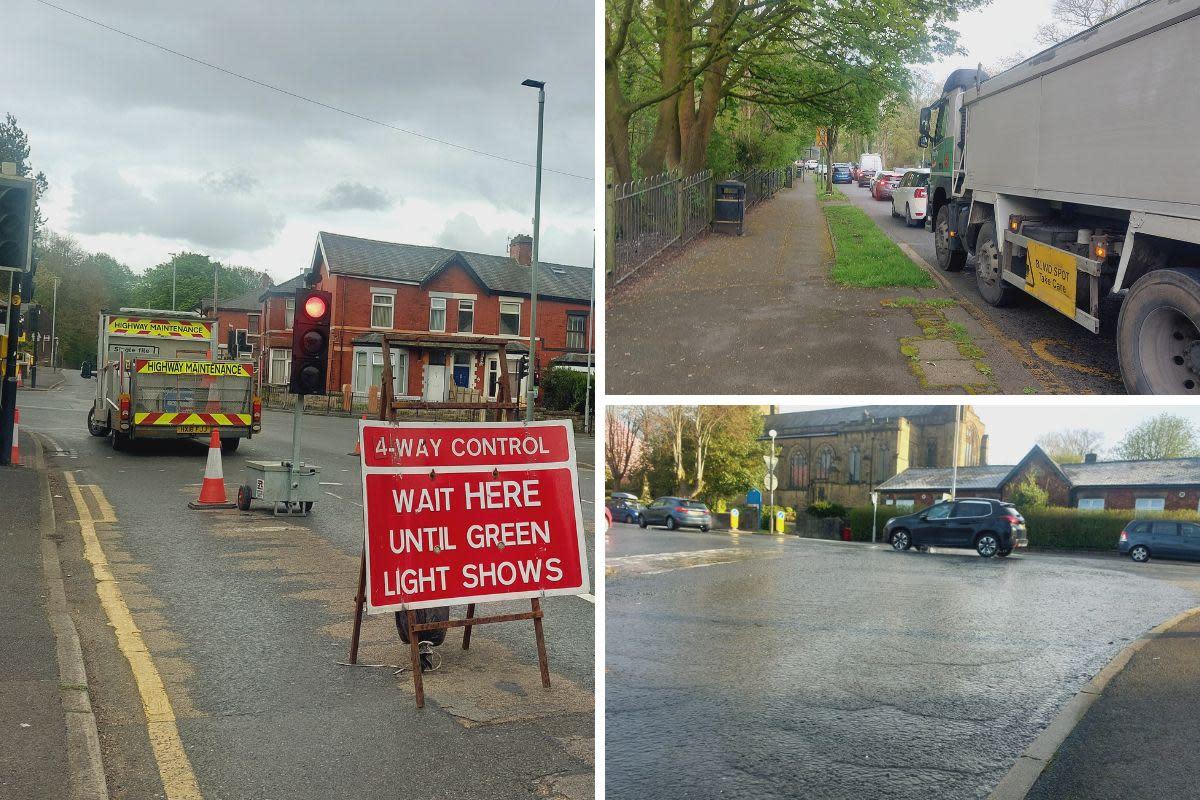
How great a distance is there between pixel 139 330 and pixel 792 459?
22149 mm

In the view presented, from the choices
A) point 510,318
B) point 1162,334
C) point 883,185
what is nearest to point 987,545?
point 1162,334

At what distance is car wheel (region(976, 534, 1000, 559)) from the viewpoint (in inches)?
84.7

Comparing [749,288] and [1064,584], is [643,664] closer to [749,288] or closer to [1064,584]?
[1064,584]

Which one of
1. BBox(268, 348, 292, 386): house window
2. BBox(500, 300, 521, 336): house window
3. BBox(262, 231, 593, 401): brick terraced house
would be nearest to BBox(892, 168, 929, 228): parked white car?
BBox(262, 231, 593, 401): brick terraced house

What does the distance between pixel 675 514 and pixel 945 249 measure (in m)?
8.54

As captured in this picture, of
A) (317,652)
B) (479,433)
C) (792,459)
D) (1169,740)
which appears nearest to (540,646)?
(479,433)

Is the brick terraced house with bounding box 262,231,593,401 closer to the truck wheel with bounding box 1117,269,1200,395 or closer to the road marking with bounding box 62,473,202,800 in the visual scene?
the road marking with bounding box 62,473,202,800

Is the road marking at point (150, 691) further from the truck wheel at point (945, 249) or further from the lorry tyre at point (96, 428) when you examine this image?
the lorry tyre at point (96, 428)

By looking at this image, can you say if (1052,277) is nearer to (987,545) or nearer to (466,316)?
(987,545)

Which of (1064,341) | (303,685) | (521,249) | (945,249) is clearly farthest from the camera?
(521,249)

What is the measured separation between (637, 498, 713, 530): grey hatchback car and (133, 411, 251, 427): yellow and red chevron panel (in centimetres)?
1838

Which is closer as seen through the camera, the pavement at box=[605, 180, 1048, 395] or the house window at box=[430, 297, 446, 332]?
the pavement at box=[605, 180, 1048, 395]

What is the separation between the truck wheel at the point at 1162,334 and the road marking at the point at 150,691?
438cm

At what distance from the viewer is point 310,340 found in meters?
10.0
